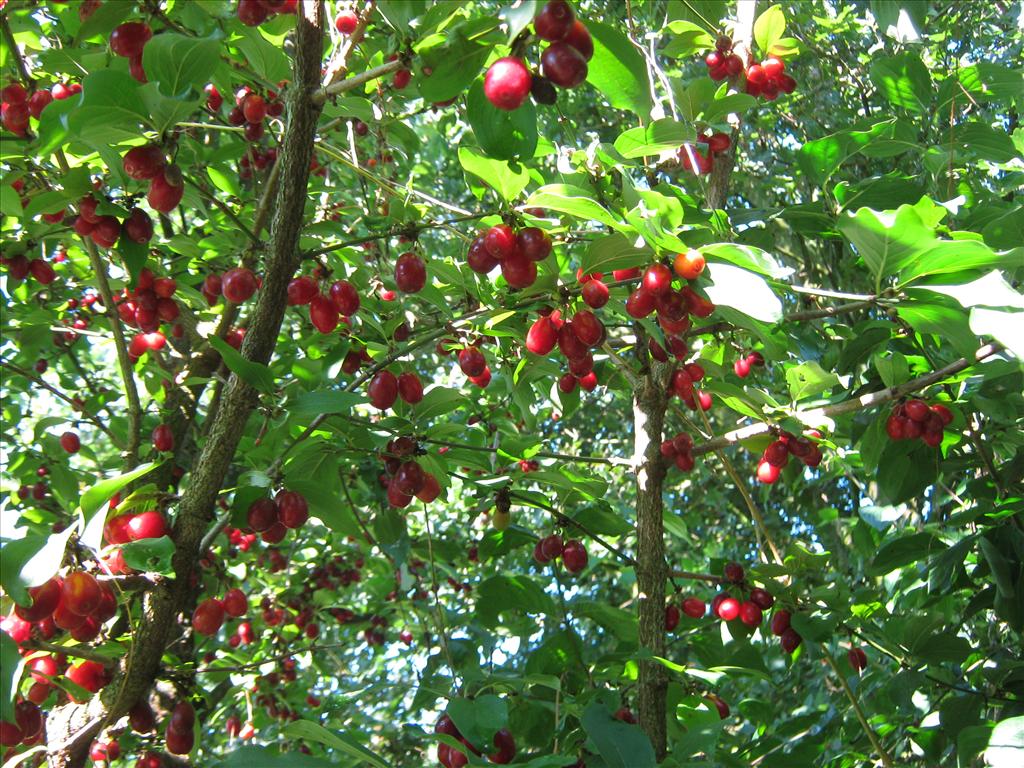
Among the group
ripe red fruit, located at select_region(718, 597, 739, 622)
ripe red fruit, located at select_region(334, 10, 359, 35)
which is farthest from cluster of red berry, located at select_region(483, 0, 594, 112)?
ripe red fruit, located at select_region(718, 597, 739, 622)

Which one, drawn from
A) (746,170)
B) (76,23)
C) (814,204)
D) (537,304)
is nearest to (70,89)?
(76,23)

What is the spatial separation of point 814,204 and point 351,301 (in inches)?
44.4

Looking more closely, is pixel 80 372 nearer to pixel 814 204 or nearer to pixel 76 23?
pixel 76 23

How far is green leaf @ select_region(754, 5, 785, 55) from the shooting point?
2.27 m

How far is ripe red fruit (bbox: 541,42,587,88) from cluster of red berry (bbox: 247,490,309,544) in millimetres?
876

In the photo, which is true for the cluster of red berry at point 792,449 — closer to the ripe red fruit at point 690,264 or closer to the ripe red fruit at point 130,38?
the ripe red fruit at point 690,264

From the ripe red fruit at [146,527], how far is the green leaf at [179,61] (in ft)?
2.33

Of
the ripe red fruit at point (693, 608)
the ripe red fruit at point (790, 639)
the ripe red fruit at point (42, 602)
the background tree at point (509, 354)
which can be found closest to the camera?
the ripe red fruit at point (42, 602)

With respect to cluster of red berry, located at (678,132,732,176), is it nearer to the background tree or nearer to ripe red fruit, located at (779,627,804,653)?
the background tree

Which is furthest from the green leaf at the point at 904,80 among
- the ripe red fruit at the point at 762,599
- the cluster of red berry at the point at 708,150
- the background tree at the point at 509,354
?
the ripe red fruit at the point at 762,599

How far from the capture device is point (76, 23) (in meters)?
2.28

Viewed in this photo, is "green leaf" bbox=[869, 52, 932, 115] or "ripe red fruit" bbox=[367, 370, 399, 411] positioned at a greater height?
"green leaf" bbox=[869, 52, 932, 115]

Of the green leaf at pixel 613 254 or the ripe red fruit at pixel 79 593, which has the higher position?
the green leaf at pixel 613 254

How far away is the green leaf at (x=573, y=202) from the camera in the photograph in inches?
51.6
